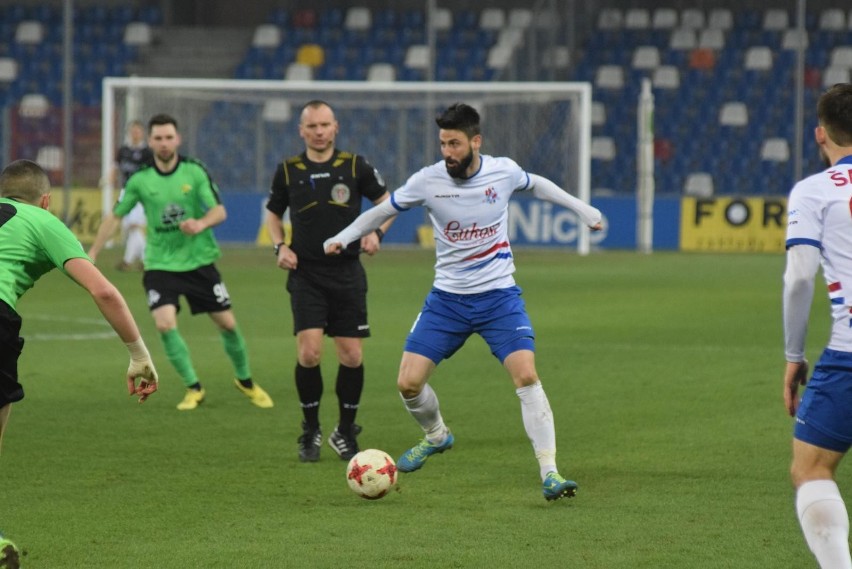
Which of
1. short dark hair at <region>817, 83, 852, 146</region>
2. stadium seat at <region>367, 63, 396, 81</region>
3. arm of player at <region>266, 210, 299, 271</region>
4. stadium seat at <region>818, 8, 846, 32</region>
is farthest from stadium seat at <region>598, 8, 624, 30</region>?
short dark hair at <region>817, 83, 852, 146</region>

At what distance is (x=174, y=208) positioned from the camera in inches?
423

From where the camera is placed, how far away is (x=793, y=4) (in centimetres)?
3384

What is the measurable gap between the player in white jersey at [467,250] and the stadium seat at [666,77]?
2617cm

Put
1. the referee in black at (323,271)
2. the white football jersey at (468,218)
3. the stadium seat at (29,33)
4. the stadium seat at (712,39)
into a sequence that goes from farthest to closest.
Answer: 1. the stadium seat at (29,33)
2. the stadium seat at (712,39)
3. the referee in black at (323,271)
4. the white football jersey at (468,218)

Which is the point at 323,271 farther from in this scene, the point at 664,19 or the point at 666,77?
the point at 664,19

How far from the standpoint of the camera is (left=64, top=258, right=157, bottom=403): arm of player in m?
5.60

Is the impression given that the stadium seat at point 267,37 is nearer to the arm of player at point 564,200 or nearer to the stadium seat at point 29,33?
the stadium seat at point 29,33

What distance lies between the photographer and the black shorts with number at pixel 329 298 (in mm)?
8781

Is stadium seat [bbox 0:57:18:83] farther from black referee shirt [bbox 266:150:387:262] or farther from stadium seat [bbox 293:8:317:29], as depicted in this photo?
black referee shirt [bbox 266:150:387:262]

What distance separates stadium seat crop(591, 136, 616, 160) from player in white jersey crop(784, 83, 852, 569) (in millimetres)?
27796

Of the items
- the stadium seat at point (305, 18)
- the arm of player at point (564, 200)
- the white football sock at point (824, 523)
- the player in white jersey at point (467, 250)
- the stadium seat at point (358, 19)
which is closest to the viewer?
the white football sock at point (824, 523)

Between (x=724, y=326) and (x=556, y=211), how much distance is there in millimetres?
12718

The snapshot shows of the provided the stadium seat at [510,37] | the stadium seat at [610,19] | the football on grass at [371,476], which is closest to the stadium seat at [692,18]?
the stadium seat at [610,19]

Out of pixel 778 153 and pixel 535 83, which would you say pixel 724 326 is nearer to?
pixel 535 83
